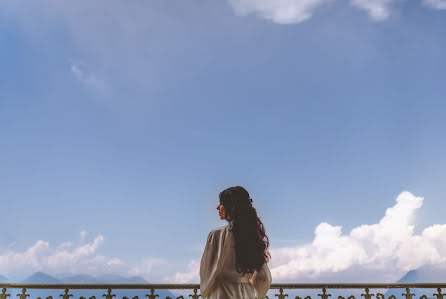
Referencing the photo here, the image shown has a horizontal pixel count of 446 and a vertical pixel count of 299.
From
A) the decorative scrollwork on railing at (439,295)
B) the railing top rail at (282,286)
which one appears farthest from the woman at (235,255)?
the decorative scrollwork on railing at (439,295)

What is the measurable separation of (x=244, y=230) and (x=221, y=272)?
480 millimetres

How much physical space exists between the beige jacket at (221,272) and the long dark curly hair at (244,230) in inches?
3.0

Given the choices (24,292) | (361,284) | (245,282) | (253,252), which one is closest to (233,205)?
(253,252)

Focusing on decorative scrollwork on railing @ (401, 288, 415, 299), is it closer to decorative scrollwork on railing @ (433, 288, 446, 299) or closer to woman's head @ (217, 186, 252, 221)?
decorative scrollwork on railing @ (433, 288, 446, 299)

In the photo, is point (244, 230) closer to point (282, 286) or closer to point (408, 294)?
point (282, 286)

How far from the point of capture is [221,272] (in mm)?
3805

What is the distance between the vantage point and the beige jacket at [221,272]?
377 centimetres

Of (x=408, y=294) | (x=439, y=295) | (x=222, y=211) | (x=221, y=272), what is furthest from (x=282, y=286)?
(x=222, y=211)

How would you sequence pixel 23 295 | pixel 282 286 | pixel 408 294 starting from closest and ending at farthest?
pixel 282 286 → pixel 408 294 → pixel 23 295

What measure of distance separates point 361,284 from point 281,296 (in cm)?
145

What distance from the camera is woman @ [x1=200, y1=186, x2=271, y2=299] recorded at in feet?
12.4

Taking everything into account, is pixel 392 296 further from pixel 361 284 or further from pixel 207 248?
pixel 207 248

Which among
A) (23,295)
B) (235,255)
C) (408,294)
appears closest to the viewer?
(235,255)

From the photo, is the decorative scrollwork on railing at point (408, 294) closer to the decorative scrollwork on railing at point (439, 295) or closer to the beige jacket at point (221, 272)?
the decorative scrollwork on railing at point (439, 295)
